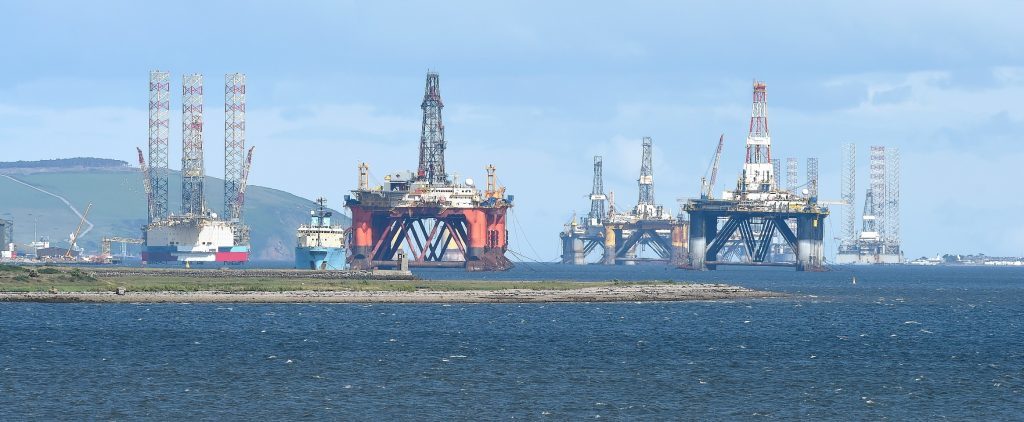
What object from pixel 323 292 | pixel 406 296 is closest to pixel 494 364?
pixel 406 296

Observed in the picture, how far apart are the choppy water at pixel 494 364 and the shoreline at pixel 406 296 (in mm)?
1906

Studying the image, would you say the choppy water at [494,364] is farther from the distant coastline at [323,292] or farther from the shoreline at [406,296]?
the distant coastline at [323,292]

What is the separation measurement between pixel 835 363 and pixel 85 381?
42554mm

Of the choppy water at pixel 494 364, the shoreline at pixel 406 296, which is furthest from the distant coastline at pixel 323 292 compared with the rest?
the choppy water at pixel 494 364

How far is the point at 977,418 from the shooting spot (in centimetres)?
7144

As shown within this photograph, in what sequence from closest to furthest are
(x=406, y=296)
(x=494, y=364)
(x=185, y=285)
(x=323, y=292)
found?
(x=494, y=364), (x=406, y=296), (x=323, y=292), (x=185, y=285)

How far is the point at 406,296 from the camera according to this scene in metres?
155

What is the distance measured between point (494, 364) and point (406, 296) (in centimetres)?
6327

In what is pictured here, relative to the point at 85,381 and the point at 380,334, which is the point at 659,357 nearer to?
the point at 380,334

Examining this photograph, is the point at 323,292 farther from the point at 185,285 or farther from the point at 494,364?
the point at 494,364

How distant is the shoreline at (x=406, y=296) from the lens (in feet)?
470

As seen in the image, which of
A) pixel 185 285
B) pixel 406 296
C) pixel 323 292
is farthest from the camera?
pixel 185 285

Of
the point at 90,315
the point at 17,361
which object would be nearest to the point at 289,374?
the point at 17,361

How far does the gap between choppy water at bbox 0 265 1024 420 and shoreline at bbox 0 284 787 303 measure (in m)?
1.91
